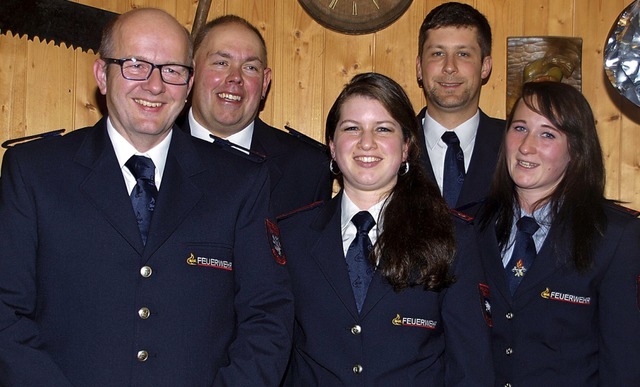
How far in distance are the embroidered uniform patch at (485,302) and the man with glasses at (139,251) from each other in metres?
0.59

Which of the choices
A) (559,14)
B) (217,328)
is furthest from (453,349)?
(559,14)

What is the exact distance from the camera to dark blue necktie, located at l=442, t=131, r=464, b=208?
322cm

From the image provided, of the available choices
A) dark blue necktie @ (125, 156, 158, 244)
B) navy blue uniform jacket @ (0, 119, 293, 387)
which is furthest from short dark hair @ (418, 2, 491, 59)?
dark blue necktie @ (125, 156, 158, 244)

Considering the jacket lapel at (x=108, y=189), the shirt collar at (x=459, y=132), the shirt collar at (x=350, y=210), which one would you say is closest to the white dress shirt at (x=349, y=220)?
the shirt collar at (x=350, y=210)

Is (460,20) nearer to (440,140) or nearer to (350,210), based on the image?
(440,140)

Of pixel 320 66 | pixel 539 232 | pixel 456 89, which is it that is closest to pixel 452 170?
pixel 456 89

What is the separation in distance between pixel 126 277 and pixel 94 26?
1.73 metres

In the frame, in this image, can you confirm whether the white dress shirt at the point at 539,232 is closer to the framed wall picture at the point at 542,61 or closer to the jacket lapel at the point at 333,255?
the jacket lapel at the point at 333,255

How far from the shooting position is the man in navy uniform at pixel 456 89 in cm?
332

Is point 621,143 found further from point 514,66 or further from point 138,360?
point 138,360

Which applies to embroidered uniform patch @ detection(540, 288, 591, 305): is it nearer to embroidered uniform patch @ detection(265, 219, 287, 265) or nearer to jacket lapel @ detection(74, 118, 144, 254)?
embroidered uniform patch @ detection(265, 219, 287, 265)

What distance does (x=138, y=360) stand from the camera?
6.95 feet

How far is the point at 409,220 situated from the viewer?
251cm

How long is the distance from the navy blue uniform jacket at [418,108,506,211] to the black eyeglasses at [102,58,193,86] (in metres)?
1.16
